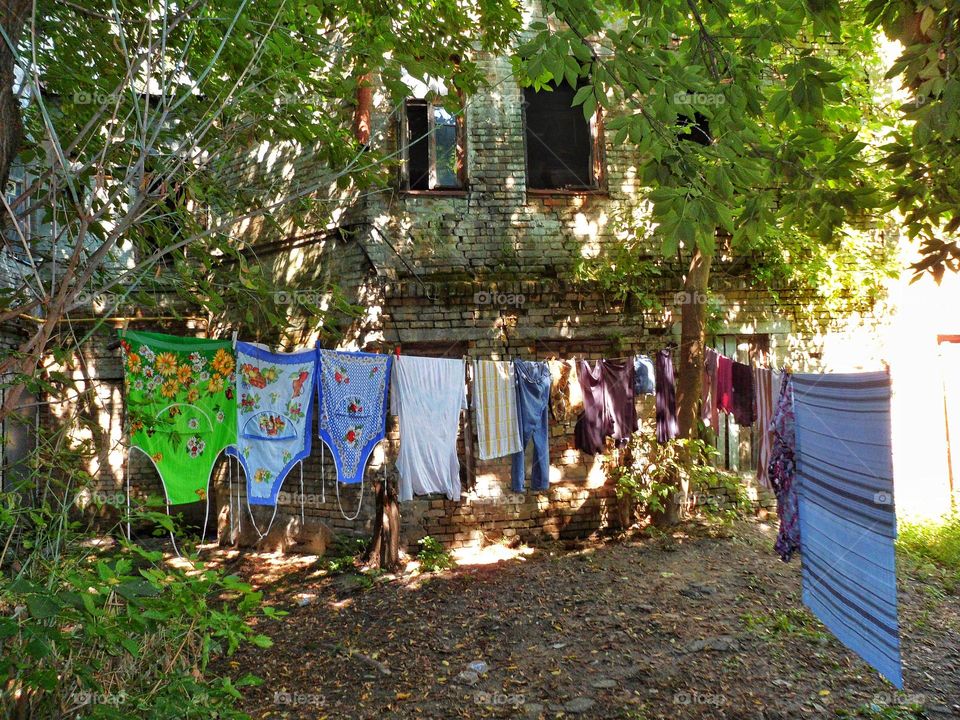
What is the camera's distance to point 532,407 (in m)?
6.66

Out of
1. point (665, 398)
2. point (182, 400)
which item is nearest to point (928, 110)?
point (665, 398)

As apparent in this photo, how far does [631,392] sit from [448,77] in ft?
10.8

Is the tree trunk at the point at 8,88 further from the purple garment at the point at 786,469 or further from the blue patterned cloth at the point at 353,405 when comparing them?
the purple garment at the point at 786,469

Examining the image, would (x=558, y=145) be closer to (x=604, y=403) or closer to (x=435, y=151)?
(x=435, y=151)

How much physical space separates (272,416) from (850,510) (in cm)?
440

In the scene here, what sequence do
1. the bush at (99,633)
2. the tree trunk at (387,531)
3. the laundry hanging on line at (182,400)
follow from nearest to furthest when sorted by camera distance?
the bush at (99,633)
the laundry hanging on line at (182,400)
the tree trunk at (387,531)

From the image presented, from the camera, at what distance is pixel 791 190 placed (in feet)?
14.8

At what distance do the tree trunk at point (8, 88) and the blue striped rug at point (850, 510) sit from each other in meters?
4.83

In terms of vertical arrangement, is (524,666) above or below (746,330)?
below

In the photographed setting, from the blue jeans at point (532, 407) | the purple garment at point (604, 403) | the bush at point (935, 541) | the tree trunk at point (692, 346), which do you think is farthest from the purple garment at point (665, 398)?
the bush at point (935, 541)

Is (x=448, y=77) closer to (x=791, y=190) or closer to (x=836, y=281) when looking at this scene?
(x=791, y=190)

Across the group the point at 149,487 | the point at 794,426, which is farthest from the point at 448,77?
the point at 149,487

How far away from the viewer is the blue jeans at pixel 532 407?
6.64m

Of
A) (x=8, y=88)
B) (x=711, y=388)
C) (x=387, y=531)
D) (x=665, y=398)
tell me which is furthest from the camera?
(x=387, y=531)
